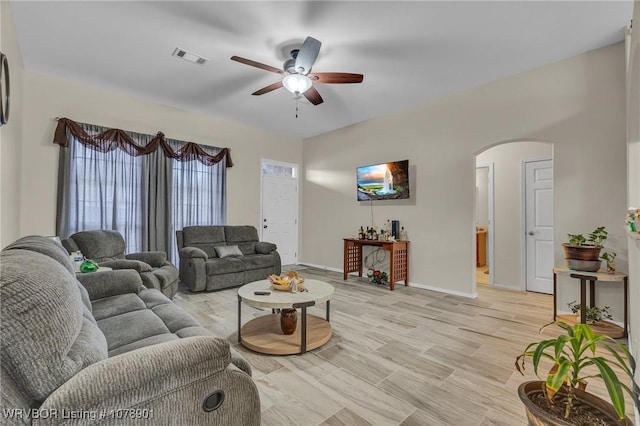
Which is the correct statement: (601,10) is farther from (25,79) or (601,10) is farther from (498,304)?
(25,79)

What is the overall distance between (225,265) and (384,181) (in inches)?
115

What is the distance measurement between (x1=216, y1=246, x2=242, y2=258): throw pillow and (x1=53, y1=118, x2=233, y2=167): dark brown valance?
5.22 ft

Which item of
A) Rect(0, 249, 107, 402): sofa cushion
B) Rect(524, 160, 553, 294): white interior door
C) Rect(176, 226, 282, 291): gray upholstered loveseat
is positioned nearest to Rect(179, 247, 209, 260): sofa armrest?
Rect(176, 226, 282, 291): gray upholstered loveseat

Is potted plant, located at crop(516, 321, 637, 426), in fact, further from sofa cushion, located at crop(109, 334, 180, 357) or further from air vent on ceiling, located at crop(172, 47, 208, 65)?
air vent on ceiling, located at crop(172, 47, 208, 65)

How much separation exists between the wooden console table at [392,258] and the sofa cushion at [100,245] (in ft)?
11.1

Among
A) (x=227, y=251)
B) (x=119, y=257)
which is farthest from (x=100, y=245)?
(x=227, y=251)

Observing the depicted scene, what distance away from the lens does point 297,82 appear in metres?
2.92

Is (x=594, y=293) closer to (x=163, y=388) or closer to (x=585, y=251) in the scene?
(x=585, y=251)

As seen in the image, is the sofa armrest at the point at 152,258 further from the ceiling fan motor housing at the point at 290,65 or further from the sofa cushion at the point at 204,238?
the ceiling fan motor housing at the point at 290,65

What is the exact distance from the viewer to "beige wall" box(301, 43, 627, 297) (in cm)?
305

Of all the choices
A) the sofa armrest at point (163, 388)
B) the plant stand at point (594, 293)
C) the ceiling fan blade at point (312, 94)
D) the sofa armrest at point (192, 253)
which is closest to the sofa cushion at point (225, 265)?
the sofa armrest at point (192, 253)

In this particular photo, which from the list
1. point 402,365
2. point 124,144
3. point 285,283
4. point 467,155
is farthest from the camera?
point 124,144

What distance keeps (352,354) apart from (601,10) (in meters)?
3.63

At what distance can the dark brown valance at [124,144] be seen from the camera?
3818mm
